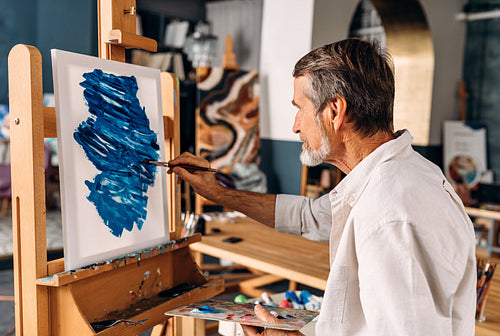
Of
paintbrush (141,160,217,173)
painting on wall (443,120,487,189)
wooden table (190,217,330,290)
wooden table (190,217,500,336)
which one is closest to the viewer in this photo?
paintbrush (141,160,217,173)

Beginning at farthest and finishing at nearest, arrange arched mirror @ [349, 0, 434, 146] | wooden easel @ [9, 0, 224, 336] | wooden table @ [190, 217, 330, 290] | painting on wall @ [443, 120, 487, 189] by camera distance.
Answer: painting on wall @ [443, 120, 487, 189] → arched mirror @ [349, 0, 434, 146] → wooden table @ [190, 217, 330, 290] → wooden easel @ [9, 0, 224, 336]

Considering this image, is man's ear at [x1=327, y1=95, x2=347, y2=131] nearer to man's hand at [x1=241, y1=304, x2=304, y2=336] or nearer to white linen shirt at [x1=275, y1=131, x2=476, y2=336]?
white linen shirt at [x1=275, y1=131, x2=476, y2=336]

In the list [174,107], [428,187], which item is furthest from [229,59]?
[428,187]

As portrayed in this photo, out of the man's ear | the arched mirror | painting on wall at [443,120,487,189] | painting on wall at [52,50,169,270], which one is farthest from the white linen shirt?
painting on wall at [443,120,487,189]

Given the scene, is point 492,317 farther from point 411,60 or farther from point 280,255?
point 411,60

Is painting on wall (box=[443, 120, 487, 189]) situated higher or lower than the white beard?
lower

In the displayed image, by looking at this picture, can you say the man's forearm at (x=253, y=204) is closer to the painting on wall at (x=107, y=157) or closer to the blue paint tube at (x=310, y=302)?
the painting on wall at (x=107, y=157)

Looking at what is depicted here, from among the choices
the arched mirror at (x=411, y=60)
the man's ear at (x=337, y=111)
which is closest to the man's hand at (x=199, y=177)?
the man's ear at (x=337, y=111)

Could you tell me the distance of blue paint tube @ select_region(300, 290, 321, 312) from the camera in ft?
6.64

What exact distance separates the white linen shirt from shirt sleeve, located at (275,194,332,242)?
47 cm

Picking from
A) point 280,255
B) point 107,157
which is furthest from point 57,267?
point 280,255

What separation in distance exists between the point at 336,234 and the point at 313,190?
281cm

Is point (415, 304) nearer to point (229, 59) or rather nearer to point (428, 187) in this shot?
Answer: point (428, 187)

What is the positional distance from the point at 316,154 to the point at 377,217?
35 cm
